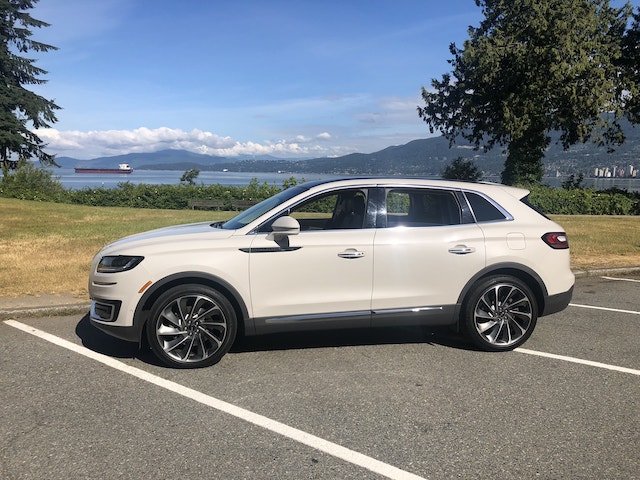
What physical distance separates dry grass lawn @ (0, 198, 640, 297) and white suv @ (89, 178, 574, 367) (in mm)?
2987

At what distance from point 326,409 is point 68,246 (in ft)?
31.2

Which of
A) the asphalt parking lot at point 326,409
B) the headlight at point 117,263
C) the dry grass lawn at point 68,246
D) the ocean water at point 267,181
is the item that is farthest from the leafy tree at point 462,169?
the headlight at point 117,263

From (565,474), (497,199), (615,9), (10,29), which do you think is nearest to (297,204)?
(497,199)

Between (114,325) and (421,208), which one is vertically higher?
(421,208)

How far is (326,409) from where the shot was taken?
362cm

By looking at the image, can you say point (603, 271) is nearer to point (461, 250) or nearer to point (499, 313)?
point (499, 313)

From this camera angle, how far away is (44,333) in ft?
17.5

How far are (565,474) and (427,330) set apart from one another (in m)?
2.88

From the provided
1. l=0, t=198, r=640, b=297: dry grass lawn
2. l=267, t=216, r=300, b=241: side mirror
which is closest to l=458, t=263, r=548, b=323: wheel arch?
l=267, t=216, r=300, b=241: side mirror

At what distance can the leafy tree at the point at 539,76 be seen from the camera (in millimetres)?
26406

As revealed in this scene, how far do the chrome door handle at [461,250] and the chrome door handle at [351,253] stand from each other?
0.90m

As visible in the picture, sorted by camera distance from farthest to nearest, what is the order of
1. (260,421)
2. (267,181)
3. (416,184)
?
(267,181) → (416,184) → (260,421)

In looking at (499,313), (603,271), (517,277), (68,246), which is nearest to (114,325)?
(499,313)

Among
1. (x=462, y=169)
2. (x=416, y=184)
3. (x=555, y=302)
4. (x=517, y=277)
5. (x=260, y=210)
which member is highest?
(x=462, y=169)
